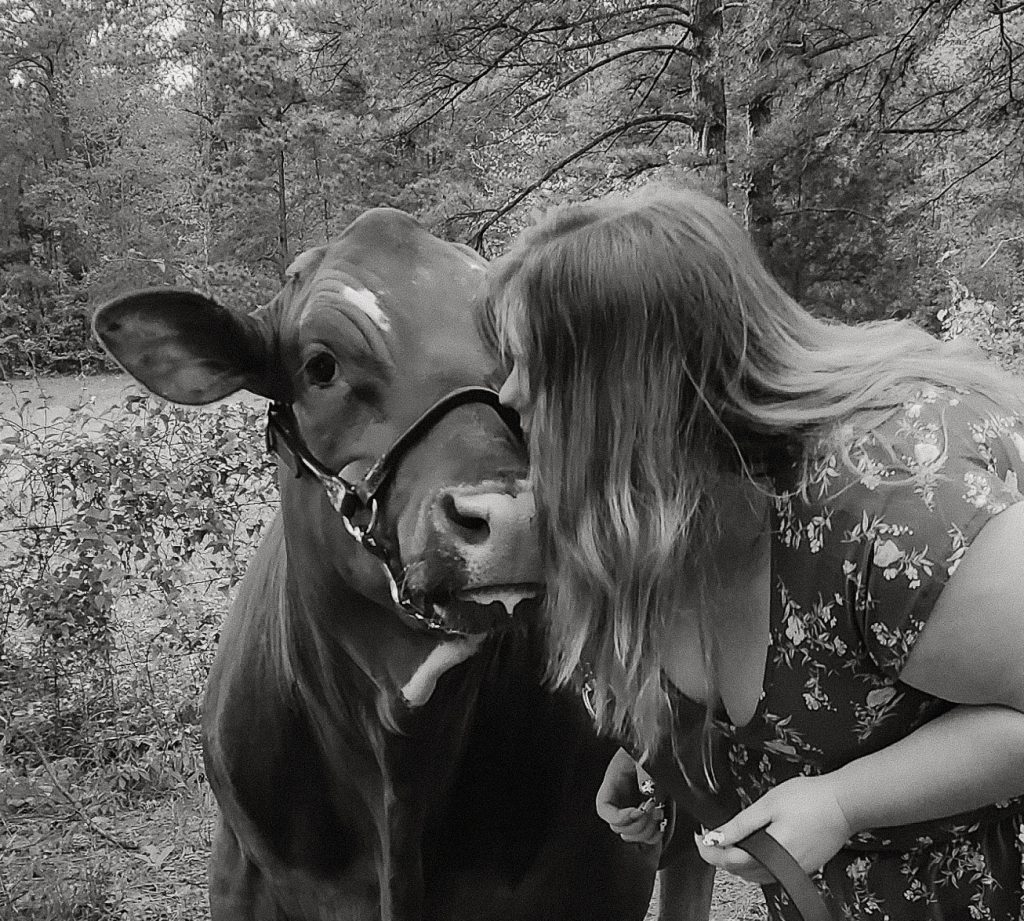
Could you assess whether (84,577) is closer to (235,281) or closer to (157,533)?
(157,533)

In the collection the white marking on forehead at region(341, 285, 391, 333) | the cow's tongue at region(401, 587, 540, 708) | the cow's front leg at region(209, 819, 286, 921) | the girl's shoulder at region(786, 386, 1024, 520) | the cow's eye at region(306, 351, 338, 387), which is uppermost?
the white marking on forehead at region(341, 285, 391, 333)

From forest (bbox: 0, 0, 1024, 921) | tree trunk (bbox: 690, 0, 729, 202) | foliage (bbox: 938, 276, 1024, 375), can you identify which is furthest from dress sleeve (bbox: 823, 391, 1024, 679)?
tree trunk (bbox: 690, 0, 729, 202)

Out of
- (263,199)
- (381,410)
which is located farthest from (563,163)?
(263,199)

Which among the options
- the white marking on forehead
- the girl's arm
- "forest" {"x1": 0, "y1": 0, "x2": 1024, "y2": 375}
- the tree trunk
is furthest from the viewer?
the tree trunk

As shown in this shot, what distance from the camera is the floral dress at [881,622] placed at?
1.40 meters

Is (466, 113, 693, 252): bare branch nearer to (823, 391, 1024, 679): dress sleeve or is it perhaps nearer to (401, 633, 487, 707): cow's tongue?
(401, 633, 487, 707): cow's tongue

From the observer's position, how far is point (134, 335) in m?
2.04

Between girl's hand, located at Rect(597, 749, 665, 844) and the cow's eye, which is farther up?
the cow's eye

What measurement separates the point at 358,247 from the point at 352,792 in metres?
1.15

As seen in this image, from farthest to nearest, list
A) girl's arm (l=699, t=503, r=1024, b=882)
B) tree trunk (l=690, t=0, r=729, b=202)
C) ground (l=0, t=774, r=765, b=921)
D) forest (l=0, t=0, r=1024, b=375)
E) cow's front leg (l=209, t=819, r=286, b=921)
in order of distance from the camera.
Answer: tree trunk (l=690, t=0, r=729, b=202)
forest (l=0, t=0, r=1024, b=375)
ground (l=0, t=774, r=765, b=921)
cow's front leg (l=209, t=819, r=286, b=921)
girl's arm (l=699, t=503, r=1024, b=882)

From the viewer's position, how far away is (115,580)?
4.93m

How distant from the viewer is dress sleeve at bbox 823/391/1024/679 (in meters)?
1.37

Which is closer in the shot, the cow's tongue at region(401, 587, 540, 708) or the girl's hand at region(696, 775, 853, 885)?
the girl's hand at region(696, 775, 853, 885)

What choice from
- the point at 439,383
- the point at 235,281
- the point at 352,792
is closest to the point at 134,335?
the point at 439,383
